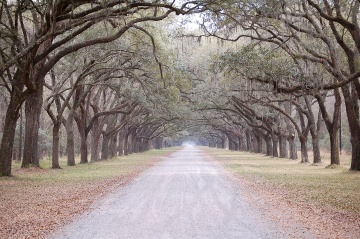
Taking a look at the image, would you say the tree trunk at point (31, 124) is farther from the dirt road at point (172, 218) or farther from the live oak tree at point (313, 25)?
the dirt road at point (172, 218)

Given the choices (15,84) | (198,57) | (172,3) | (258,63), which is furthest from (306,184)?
(198,57)

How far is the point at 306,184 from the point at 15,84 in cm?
1156

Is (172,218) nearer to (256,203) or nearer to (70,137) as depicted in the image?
(256,203)

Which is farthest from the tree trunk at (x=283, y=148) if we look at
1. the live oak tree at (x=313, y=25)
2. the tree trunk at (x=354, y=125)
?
the tree trunk at (x=354, y=125)

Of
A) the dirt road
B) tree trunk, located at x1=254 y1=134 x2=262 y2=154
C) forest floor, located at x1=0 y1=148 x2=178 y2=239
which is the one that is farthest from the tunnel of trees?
tree trunk, located at x1=254 y1=134 x2=262 y2=154

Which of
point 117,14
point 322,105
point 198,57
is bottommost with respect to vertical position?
point 322,105

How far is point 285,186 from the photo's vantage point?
15625 millimetres

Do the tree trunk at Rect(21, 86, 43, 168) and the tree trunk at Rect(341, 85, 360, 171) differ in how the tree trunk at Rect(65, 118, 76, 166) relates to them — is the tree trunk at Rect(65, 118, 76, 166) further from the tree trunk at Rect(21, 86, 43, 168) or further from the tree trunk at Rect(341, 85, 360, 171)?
the tree trunk at Rect(341, 85, 360, 171)

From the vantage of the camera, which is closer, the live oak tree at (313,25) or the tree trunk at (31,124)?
the live oak tree at (313,25)

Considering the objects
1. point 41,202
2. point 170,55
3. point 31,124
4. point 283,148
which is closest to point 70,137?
point 31,124

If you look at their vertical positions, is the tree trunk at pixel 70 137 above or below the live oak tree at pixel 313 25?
below

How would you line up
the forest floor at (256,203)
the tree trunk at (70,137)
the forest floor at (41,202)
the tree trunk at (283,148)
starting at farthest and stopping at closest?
the tree trunk at (283,148)
the tree trunk at (70,137)
the forest floor at (41,202)
the forest floor at (256,203)

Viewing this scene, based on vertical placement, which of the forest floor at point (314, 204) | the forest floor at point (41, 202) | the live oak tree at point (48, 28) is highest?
the live oak tree at point (48, 28)

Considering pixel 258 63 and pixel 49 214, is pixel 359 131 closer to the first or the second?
pixel 258 63
